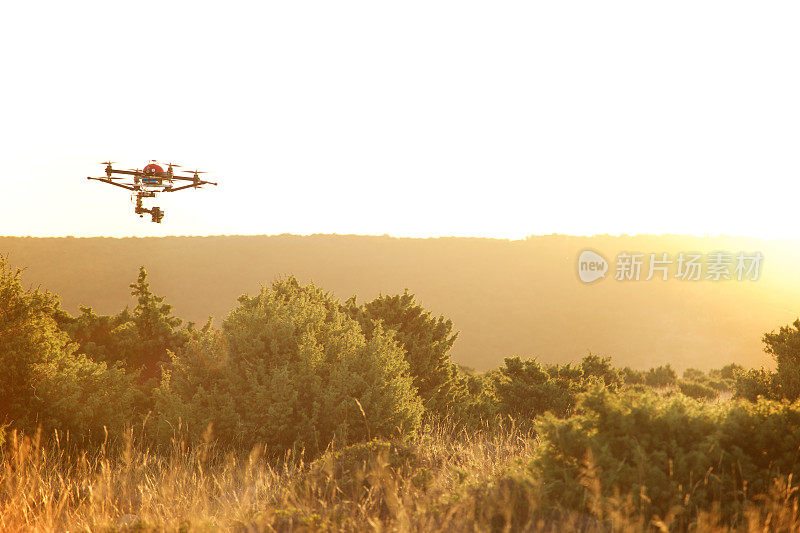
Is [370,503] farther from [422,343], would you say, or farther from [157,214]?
[422,343]

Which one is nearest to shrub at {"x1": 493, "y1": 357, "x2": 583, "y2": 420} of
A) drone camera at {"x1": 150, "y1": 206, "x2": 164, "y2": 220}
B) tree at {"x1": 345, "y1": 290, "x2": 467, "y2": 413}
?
tree at {"x1": 345, "y1": 290, "x2": 467, "y2": 413}

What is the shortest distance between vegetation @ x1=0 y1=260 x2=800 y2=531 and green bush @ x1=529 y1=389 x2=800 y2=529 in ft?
0.06

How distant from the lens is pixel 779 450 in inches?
232

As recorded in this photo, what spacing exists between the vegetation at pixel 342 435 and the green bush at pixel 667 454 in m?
0.02

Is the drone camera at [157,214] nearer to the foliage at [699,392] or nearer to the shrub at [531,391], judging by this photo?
the shrub at [531,391]

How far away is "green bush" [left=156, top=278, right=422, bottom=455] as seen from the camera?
33.9ft

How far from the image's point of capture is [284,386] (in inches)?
410

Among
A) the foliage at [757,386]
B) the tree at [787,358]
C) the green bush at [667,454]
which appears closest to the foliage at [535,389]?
the foliage at [757,386]

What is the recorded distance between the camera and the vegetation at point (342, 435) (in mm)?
5406

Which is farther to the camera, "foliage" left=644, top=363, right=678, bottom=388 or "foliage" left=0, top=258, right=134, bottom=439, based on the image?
"foliage" left=644, top=363, right=678, bottom=388

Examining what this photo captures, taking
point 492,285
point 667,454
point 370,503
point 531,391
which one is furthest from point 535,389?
point 492,285

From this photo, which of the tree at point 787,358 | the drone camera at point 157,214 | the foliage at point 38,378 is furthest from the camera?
the drone camera at point 157,214

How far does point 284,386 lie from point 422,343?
23.7 ft

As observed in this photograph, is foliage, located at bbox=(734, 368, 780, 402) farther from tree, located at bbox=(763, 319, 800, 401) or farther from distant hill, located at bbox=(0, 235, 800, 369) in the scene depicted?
distant hill, located at bbox=(0, 235, 800, 369)
